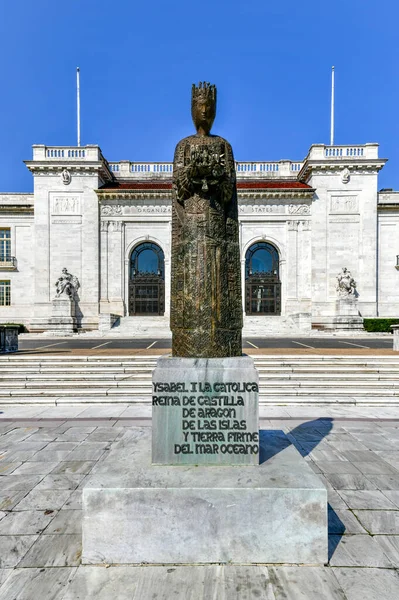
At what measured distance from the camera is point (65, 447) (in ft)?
17.2

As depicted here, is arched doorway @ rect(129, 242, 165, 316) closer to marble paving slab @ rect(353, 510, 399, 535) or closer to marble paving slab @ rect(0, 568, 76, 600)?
marble paving slab @ rect(353, 510, 399, 535)

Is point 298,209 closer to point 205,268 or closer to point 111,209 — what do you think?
point 111,209

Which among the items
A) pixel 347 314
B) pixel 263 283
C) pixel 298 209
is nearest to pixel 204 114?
pixel 263 283

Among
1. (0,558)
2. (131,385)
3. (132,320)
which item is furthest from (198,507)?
(132,320)

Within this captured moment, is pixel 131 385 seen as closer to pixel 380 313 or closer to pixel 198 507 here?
pixel 198 507

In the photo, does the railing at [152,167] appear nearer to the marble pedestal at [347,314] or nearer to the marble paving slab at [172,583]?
the marble pedestal at [347,314]

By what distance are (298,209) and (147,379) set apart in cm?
2673

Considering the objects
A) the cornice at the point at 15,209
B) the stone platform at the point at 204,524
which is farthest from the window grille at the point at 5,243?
the stone platform at the point at 204,524

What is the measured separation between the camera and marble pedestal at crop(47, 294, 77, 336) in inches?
1108

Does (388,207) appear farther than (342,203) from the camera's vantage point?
Yes

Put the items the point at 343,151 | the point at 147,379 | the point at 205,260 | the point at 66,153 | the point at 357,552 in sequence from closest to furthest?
the point at 357,552, the point at 205,260, the point at 147,379, the point at 66,153, the point at 343,151

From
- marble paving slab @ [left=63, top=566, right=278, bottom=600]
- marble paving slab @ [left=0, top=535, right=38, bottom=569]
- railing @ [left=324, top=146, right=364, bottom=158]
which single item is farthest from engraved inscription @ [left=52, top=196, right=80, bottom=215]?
marble paving slab @ [left=63, top=566, right=278, bottom=600]

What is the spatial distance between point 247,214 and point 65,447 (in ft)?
94.2

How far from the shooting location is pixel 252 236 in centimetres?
3109
